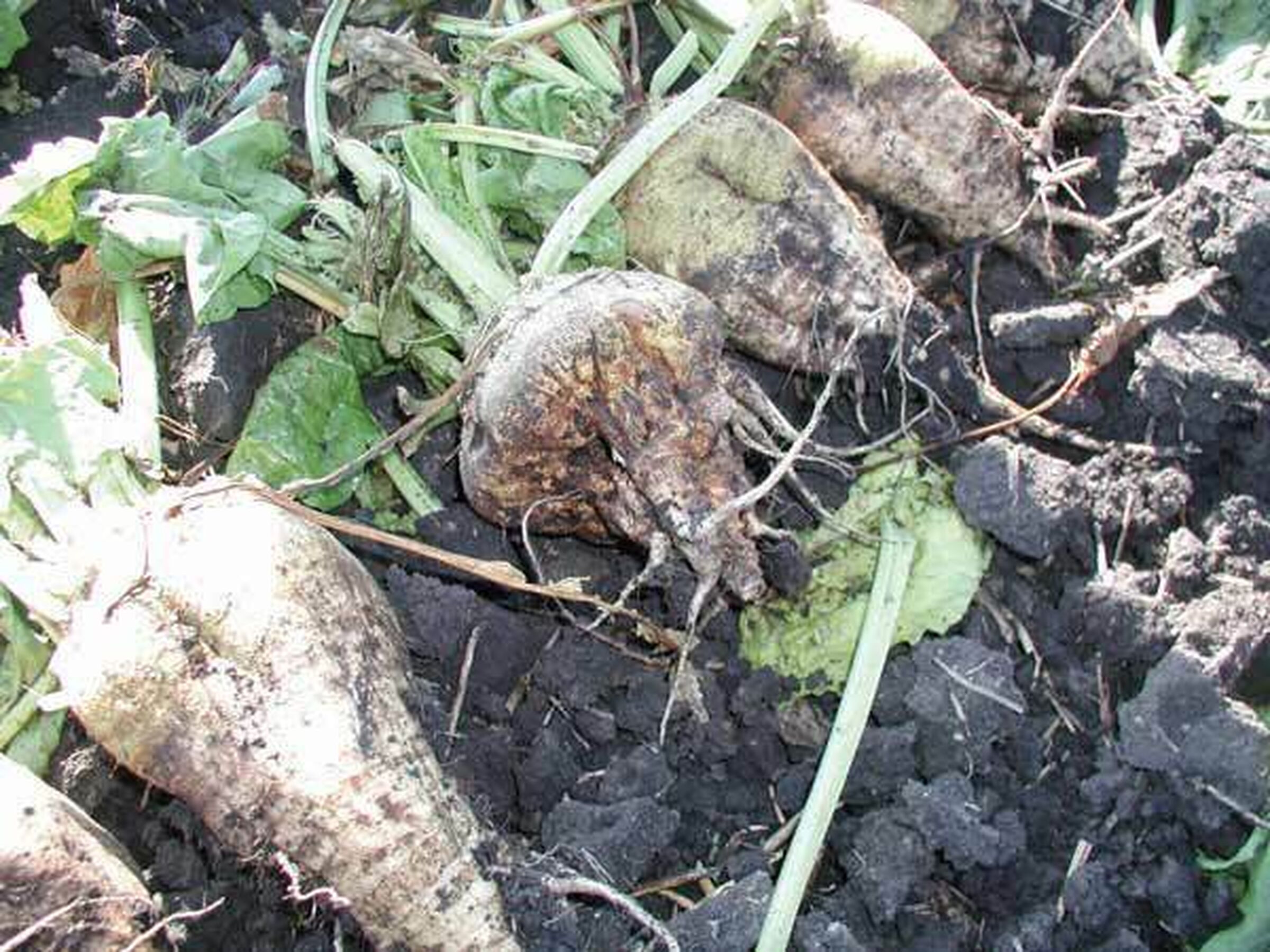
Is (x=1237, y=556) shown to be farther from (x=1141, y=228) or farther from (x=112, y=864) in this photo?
(x=112, y=864)

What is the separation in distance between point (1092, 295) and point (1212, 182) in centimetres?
41

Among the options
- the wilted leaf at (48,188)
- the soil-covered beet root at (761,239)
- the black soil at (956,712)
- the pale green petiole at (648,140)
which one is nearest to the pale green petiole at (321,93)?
the black soil at (956,712)

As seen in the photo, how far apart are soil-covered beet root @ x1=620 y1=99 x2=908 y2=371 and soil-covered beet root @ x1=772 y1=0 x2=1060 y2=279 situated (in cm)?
23

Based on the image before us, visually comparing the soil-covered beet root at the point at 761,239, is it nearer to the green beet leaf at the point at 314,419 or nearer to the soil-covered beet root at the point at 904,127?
the soil-covered beet root at the point at 904,127

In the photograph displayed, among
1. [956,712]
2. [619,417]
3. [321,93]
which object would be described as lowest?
[956,712]

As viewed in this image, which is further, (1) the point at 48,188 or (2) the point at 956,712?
(1) the point at 48,188

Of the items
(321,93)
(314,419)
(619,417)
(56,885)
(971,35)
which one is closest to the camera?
(56,885)

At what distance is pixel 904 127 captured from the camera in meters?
3.21

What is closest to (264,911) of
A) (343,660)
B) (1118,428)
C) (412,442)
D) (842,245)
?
(343,660)

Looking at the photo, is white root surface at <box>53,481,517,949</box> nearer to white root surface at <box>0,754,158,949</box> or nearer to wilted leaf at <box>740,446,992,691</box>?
white root surface at <box>0,754,158,949</box>

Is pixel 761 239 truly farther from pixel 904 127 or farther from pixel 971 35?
pixel 971 35

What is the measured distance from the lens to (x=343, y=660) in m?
2.38

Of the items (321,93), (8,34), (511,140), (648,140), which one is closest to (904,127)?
(648,140)

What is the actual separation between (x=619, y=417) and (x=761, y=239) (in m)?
0.66
